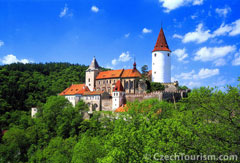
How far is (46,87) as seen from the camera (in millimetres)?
83000

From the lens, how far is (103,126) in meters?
38.9

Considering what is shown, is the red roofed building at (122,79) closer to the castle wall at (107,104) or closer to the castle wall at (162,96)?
the castle wall at (162,96)

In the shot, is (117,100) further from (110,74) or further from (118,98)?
(110,74)

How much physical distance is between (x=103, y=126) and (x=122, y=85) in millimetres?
14729

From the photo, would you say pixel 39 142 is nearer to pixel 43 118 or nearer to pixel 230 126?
pixel 43 118

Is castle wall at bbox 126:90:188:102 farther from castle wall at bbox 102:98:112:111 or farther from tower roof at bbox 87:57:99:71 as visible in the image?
tower roof at bbox 87:57:99:71

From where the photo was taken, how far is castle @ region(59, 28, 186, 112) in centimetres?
4547

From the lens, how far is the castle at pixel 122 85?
45469 millimetres

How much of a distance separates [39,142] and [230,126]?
3923cm

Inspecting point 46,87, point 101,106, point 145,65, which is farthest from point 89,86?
point 46,87

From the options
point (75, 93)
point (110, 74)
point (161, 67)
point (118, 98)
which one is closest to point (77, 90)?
point (75, 93)

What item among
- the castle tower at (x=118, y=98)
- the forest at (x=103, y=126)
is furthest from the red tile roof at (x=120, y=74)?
the forest at (x=103, y=126)

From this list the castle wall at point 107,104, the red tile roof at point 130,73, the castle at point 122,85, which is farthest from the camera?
the red tile roof at point 130,73

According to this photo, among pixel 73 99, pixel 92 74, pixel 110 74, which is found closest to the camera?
pixel 73 99
